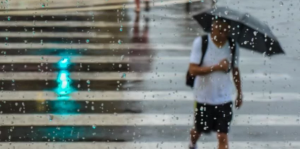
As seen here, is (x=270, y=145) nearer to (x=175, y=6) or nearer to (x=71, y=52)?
(x=71, y=52)

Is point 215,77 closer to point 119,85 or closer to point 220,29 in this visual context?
point 220,29

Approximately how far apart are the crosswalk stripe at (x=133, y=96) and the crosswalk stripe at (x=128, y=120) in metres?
0.68

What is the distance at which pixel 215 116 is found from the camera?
5.31 metres

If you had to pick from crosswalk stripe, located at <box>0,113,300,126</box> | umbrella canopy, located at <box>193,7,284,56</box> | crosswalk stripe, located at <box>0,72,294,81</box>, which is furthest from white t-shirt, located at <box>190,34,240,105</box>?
crosswalk stripe, located at <box>0,72,294,81</box>

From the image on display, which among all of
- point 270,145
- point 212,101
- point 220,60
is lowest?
point 270,145

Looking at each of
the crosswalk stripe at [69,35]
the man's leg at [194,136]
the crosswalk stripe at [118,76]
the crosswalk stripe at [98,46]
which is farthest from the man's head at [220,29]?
the crosswalk stripe at [69,35]

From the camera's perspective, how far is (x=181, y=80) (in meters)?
9.22

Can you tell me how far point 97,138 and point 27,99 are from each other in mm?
1825

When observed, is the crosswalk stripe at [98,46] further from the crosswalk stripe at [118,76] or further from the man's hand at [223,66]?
the man's hand at [223,66]

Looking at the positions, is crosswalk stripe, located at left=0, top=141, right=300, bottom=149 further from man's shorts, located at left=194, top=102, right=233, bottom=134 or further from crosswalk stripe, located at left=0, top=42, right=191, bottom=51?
crosswalk stripe, located at left=0, top=42, right=191, bottom=51

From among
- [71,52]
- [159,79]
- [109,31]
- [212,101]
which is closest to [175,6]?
[109,31]

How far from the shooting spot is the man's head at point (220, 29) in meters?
5.06

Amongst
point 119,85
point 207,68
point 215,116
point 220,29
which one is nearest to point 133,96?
point 119,85

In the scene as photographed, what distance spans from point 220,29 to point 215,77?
0.41m
